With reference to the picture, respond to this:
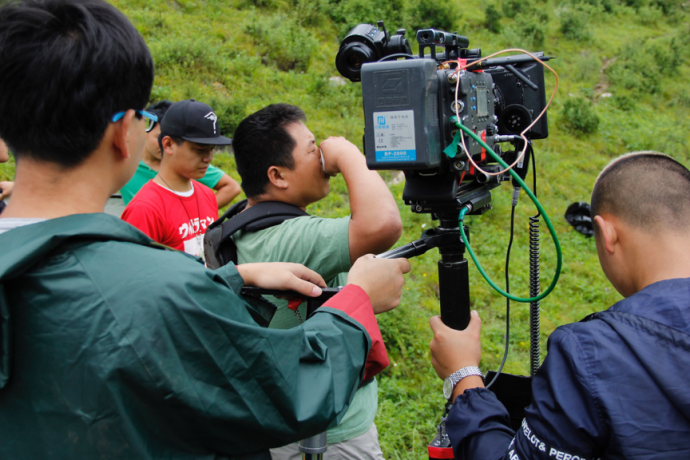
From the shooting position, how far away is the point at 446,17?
1234cm

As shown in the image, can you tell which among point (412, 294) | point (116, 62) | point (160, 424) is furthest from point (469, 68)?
point (412, 294)

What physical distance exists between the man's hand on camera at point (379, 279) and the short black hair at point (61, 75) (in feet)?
2.33

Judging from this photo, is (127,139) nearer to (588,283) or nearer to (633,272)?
(633,272)

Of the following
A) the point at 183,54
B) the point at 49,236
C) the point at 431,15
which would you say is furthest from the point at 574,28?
the point at 49,236

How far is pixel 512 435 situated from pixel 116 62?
4.30 ft

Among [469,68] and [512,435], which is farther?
[469,68]

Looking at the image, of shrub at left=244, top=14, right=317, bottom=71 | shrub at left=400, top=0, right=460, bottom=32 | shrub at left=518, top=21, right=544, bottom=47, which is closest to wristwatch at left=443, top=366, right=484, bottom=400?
shrub at left=244, top=14, right=317, bottom=71

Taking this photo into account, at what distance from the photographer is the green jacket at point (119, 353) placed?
0.85 metres

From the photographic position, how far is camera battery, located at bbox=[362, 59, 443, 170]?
130 cm

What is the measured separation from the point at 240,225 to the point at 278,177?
0.26 metres

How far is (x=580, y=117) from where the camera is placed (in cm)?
999

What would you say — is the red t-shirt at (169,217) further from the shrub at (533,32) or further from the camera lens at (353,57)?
the shrub at (533,32)

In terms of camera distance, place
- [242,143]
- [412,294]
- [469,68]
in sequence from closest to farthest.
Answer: [469,68]
[242,143]
[412,294]

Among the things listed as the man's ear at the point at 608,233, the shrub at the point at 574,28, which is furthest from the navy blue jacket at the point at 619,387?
the shrub at the point at 574,28
